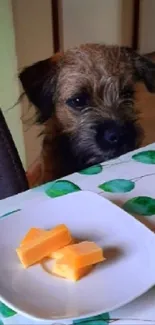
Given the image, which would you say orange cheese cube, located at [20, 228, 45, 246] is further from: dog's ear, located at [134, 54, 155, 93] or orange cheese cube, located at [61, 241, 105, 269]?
dog's ear, located at [134, 54, 155, 93]

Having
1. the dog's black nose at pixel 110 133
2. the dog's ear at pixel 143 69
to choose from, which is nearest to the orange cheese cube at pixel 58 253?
the dog's black nose at pixel 110 133

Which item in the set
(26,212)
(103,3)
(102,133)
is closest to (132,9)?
(103,3)

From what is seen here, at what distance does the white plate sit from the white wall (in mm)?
3391

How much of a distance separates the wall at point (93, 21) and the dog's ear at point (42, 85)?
47.7 inches

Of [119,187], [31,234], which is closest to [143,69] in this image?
[119,187]

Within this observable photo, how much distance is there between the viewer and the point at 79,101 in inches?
65.1

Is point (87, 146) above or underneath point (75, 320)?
underneath

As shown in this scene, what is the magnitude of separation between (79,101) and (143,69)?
0.80 ft

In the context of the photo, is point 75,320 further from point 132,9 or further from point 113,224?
point 132,9

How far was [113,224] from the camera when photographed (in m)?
0.80

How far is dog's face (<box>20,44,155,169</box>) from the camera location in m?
1.61

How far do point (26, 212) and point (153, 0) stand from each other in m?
3.52

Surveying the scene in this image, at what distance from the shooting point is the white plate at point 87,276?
629mm

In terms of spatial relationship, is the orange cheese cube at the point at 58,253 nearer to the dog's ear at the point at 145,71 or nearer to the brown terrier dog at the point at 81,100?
the brown terrier dog at the point at 81,100
